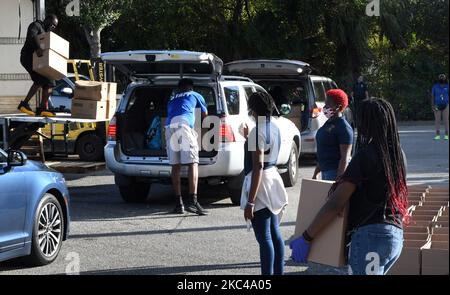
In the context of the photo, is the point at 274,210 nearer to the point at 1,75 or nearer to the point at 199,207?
the point at 199,207

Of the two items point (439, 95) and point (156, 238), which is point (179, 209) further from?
point (439, 95)

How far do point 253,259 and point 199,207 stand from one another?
2.78 m

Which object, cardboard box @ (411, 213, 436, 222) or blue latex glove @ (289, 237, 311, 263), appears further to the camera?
cardboard box @ (411, 213, 436, 222)

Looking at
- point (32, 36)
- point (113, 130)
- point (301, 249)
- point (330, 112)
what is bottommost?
point (301, 249)

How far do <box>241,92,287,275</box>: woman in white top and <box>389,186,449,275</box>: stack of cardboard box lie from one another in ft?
3.20

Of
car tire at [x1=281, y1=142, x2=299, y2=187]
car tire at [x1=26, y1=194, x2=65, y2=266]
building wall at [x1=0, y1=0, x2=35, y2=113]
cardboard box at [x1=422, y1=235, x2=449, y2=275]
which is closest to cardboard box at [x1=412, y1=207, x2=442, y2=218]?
cardboard box at [x1=422, y1=235, x2=449, y2=275]

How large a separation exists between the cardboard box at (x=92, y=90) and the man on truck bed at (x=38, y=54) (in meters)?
0.48

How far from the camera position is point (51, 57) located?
1232cm

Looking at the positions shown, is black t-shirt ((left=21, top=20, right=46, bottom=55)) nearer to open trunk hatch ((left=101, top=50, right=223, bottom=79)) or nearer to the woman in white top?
open trunk hatch ((left=101, top=50, right=223, bottom=79))

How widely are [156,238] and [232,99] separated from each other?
3048 mm

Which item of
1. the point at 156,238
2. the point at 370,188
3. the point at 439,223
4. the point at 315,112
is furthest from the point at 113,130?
the point at 370,188

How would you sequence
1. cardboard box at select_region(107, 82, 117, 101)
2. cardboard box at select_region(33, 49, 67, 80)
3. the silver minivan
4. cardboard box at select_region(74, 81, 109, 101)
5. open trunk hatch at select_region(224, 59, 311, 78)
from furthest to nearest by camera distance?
the silver minivan, open trunk hatch at select_region(224, 59, 311, 78), cardboard box at select_region(107, 82, 117, 101), cardboard box at select_region(74, 81, 109, 101), cardboard box at select_region(33, 49, 67, 80)

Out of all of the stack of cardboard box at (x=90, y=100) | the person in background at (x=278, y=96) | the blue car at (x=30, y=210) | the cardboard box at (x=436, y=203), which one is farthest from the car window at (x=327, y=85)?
the blue car at (x=30, y=210)

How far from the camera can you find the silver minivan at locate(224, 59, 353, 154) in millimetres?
15703
